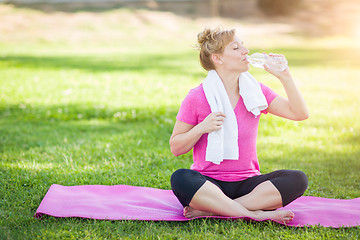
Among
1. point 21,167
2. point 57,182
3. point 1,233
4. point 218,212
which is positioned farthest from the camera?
point 21,167

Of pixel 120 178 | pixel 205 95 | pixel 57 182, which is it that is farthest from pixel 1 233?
pixel 205 95

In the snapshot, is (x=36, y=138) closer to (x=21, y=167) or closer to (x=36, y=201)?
(x=21, y=167)

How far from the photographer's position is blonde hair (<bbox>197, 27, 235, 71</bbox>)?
3.13 meters

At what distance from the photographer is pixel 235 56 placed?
10.2 ft

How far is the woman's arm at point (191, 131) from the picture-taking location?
118 inches

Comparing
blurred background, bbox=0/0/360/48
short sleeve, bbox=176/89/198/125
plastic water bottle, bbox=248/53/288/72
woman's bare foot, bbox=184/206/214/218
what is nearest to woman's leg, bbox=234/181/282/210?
woman's bare foot, bbox=184/206/214/218

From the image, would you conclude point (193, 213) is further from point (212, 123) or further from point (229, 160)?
point (212, 123)

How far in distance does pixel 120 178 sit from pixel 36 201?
2.68 ft

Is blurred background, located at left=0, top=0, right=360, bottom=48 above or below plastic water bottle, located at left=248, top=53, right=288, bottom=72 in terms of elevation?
below

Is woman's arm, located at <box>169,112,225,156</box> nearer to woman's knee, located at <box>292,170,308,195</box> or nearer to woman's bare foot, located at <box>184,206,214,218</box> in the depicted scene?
woman's bare foot, located at <box>184,206,214,218</box>

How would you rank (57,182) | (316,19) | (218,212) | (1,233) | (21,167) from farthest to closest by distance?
1. (316,19)
2. (21,167)
3. (57,182)
4. (218,212)
5. (1,233)

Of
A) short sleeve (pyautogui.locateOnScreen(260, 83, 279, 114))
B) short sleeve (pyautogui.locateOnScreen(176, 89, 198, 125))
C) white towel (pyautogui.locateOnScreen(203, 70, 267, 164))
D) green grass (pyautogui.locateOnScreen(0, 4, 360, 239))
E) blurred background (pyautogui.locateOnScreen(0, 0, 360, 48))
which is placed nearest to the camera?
green grass (pyautogui.locateOnScreen(0, 4, 360, 239))

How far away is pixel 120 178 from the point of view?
398 cm

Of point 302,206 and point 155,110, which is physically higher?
Answer: point 302,206
